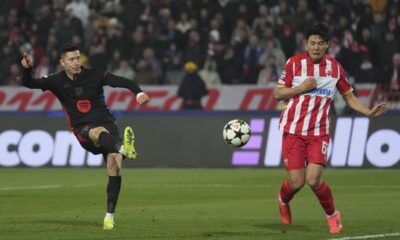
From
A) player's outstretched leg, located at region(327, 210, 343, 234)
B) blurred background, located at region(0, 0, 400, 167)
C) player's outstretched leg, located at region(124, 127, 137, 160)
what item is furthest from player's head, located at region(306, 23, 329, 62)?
blurred background, located at region(0, 0, 400, 167)

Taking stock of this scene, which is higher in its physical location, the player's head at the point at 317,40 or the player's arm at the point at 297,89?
the player's head at the point at 317,40

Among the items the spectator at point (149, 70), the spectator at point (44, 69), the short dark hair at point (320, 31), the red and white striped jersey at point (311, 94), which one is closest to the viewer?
the short dark hair at point (320, 31)

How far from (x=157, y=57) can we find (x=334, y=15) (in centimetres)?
457

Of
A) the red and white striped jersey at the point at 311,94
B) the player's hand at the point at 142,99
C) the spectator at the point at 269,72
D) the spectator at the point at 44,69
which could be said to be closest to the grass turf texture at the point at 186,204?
the red and white striped jersey at the point at 311,94

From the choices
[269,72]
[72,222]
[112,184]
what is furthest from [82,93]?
[269,72]

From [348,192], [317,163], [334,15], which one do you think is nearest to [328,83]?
[317,163]

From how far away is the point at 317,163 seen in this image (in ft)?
39.1

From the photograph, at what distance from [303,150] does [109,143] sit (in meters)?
2.12

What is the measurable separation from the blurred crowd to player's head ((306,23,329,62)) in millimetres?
13803

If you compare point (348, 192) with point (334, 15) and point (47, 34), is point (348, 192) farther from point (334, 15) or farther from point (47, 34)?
point (47, 34)

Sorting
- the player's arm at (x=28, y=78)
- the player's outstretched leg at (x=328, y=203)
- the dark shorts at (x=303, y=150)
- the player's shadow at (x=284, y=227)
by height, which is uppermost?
the player's arm at (x=28, y=78)

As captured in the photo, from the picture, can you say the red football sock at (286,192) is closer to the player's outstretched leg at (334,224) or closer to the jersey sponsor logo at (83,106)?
the player's outstretched leg at (334,224)

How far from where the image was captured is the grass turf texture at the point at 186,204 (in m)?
12.1

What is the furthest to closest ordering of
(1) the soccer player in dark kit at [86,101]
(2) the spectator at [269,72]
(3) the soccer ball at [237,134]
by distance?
(2) the spectator at [269,72] < (3) the soccer ball at [237,134] < (1) the soccer player in dark kit at [86,101]
